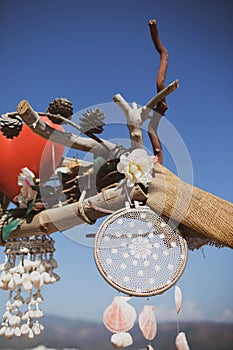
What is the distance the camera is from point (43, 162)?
3.10 feet

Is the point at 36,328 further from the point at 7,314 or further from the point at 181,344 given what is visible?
the point at 181,344

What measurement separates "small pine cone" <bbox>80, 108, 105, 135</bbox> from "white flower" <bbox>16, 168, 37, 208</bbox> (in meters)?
0.21

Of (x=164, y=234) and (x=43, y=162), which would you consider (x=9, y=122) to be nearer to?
(x=43, y=162)

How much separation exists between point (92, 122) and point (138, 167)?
0.43ft

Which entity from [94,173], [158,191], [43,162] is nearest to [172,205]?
[158,191]

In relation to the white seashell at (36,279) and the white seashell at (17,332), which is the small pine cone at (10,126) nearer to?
the white seashell at (36,279)

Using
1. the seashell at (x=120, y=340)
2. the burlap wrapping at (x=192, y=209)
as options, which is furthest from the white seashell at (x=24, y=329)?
the burlap wrapping at (x=192, y=209)

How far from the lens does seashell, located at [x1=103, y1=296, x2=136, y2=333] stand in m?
0.72

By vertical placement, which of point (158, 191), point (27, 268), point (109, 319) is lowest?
point (109, 319)

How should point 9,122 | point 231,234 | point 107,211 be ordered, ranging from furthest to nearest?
1. point 9,122
2. point 107,211
3. point 231,234

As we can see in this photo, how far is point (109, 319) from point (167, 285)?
13cm

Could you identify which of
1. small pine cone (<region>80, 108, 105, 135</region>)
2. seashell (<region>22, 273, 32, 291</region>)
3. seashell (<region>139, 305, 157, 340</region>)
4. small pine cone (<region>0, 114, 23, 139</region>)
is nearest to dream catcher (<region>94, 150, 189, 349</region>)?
seashell (<region>139, 305, 157, 340</region>)

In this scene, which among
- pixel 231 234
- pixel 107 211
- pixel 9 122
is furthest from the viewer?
pixel 9 122

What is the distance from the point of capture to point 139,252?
2.38 ft
